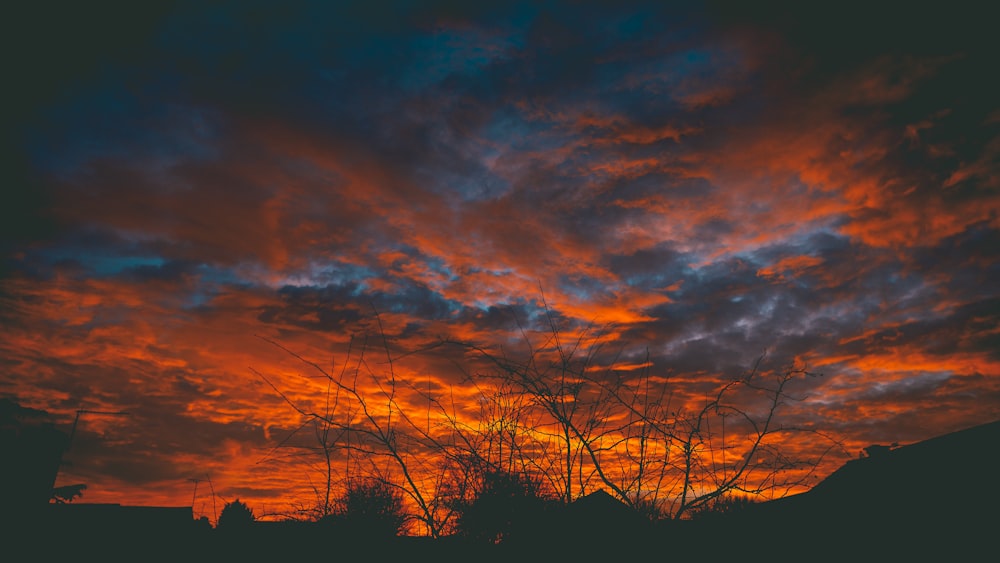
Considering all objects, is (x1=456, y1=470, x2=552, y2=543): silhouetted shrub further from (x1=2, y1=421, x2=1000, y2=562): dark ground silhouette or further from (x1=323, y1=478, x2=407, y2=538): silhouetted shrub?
(x1=323, y1=478, x2=407, y2=538): silhouetted shrub

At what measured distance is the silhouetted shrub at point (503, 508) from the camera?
9.86 feet

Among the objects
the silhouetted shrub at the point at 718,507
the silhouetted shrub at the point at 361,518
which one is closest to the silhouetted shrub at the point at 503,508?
the silhouetted shrub at the point at 361,518

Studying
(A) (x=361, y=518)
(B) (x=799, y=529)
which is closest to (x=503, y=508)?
(A) (x=361, y=518)

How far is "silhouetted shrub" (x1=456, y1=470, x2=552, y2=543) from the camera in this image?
300 cm

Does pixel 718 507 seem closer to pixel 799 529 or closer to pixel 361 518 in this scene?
pixel 799 529

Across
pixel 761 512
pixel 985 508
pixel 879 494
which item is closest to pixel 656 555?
pixel 761 512

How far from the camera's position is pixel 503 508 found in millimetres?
3197

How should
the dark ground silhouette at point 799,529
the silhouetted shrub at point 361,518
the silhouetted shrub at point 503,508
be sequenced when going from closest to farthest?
the dark ground silhouette at point 799,529 < the silhouetted shrub at point 503,508 < the silhouetted shrub at point 361,518

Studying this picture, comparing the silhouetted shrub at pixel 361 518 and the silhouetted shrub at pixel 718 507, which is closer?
the silhouetted shrub at pixel 718 507

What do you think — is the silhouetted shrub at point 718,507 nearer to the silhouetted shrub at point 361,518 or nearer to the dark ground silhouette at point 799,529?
the dark ground silhouette at point 799,529

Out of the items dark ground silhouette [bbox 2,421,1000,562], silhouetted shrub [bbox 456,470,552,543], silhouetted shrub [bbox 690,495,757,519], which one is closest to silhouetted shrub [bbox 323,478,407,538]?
dark ground silhouette [bbox 2,421,1000,562]

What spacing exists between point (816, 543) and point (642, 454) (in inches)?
42.3

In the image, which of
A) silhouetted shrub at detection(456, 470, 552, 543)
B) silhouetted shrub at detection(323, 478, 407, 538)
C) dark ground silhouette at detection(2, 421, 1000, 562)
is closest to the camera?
dark ground silhouette at detection(2, 421, 1000, 562)

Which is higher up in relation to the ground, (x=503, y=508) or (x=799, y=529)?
(x=503, y=508)
